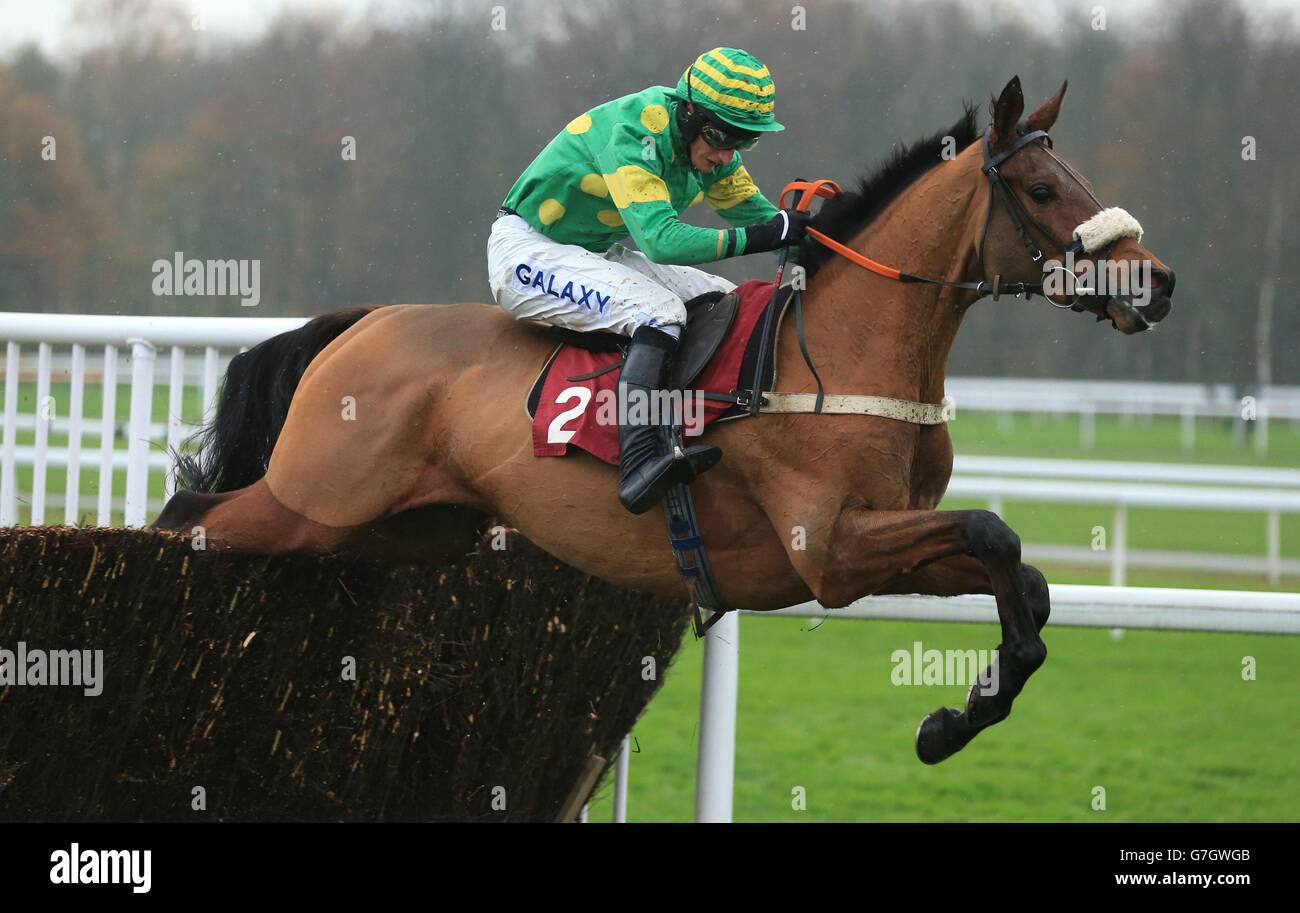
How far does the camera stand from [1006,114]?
3.34 meters

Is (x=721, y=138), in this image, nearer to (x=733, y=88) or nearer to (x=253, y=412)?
(x=733, y=88)

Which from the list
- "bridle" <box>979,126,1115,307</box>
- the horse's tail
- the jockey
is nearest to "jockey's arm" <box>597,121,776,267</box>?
the jockey

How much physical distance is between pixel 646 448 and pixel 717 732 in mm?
1142

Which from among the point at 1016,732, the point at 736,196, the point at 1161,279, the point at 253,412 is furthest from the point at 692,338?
the point at 1016,732

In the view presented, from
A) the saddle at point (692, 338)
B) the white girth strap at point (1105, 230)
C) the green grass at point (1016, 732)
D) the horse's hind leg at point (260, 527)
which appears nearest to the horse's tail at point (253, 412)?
the horse's hind leg at point (260, 527)

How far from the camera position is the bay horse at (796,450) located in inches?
130

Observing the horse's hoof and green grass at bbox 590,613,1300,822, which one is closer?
the horse's hoof

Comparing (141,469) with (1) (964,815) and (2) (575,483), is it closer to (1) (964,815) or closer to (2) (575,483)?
(2) (575,483)

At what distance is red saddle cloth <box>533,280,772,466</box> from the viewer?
354 centimetres

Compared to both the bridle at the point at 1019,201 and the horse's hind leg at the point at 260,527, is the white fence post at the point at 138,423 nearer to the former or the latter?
the horse's hind leg at the point at 260,527

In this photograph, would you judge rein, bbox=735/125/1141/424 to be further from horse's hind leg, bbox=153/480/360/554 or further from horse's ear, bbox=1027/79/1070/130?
horse's hind leg, bbox=153/480/360/554

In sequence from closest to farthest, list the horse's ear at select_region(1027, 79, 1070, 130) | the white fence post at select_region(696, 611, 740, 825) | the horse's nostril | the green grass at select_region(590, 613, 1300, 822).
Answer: the horse's nostril → the horse's ear at select_region(1027, 79, 1070, 130) → the white fence post at select_region(696, 611, 740, 825) → the green grass at select_region(590, 613, 1300, 822)
